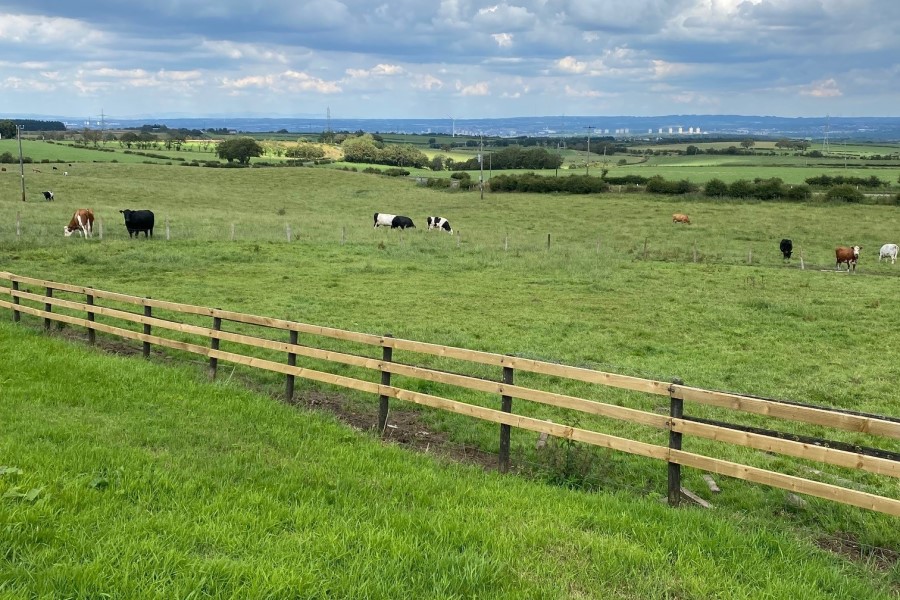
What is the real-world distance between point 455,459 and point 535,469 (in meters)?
0.90

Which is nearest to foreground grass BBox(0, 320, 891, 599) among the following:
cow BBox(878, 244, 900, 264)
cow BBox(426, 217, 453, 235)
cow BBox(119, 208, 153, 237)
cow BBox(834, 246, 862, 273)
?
cow BBox(119, 208, 153, 237)

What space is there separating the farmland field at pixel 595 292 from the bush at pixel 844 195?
7.04 m

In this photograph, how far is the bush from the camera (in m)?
56.9

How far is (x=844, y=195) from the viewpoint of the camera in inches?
2256

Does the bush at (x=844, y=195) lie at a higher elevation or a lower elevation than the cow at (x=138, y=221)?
higher

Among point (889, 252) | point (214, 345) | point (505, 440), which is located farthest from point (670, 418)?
point (889, 252)

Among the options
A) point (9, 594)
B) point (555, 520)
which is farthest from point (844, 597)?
point (9, 594)

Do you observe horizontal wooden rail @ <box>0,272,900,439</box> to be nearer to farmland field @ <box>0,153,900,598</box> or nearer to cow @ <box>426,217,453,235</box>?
farmland field @ <box>0,153,900,598</box>

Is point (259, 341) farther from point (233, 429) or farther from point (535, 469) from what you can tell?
point (535, 469)

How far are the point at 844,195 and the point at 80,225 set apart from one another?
5515 centimetres

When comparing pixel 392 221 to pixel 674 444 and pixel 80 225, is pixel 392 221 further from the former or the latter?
pixel 674 444

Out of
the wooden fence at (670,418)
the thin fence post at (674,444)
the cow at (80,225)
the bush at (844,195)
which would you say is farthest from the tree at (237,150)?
the thin fence post at (674,444)

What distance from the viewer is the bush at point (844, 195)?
56875 millimetres

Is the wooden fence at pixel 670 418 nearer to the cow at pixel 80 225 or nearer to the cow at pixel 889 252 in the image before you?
the cow at pixel 80 225
